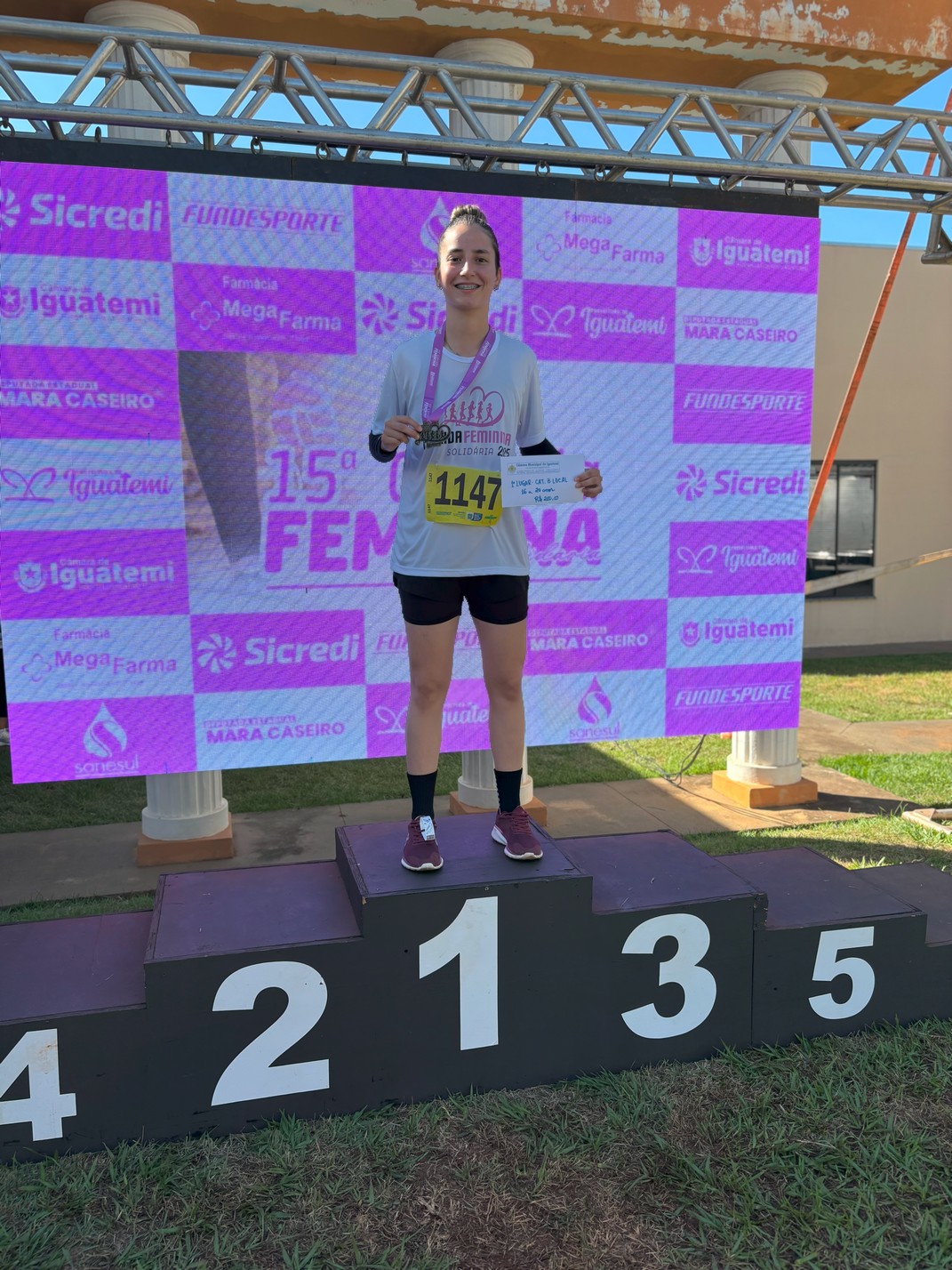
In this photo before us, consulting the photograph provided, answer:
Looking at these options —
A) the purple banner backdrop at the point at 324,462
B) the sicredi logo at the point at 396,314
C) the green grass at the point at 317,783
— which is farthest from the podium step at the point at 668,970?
the green grass at the point at 317,783

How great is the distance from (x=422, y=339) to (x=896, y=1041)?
2373mm

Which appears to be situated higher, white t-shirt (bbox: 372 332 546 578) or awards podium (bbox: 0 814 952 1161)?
white t-shirt (bbox: 372 332 546 578)

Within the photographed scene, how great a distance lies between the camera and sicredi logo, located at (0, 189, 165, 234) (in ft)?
11.2

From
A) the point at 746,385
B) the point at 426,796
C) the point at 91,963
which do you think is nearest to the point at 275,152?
the point at 746,385

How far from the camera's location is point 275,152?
3576 mm

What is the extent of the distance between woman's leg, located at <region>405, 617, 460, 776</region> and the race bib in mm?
287

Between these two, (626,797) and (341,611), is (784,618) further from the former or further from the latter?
(341,611)

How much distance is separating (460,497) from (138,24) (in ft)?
8.89

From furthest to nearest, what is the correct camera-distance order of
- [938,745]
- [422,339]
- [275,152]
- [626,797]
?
[938,745] < [626,797] < [275,152] < [422,339]

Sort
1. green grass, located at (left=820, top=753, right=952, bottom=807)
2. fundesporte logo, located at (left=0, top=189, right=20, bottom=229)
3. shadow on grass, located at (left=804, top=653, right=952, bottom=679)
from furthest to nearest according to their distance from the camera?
shadow on grass, located at (left=804, top=653, right=952, bottom=679), green grass, located at (left=820, top=753, right=952, bottom=807), fundesporte logo, located at (left=0, top=189, right=20, bottom=229)

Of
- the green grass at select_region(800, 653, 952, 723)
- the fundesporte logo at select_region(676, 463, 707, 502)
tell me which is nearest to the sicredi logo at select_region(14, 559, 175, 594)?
the fundesporte logo at select_region(676, 463, 707, 502)

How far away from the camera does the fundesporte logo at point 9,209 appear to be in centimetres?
340

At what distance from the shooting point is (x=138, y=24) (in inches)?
145

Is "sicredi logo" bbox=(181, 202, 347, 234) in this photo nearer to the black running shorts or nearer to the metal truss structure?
the metal truss structure
